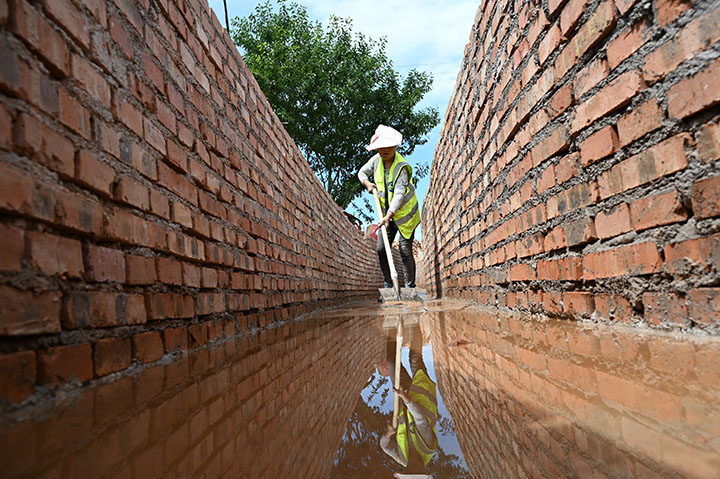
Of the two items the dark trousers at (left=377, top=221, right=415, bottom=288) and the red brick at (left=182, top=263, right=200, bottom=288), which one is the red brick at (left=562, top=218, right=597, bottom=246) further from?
the dark trousers at (left=377, top=221, right=415, bottom=288)

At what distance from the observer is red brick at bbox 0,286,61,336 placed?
2.72 ft

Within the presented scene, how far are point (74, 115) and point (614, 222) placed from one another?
57.5 inches

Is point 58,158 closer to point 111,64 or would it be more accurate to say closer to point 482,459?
point 111,64

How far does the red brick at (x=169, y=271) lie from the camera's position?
1462 millimetres

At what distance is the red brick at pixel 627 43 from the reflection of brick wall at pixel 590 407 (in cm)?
74

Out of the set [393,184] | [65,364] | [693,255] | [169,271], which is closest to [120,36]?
[169,271]

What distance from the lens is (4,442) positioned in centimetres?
69

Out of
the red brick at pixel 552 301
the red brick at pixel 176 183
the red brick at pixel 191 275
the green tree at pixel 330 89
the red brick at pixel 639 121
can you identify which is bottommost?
the red brick at pixel 552 301

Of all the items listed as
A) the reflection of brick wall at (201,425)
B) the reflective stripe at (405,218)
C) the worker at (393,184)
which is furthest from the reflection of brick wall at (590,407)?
the reflective stripe at (405,218)

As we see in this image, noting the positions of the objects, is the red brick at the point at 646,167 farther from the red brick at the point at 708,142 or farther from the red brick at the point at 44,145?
the red brick at the point at 44,145

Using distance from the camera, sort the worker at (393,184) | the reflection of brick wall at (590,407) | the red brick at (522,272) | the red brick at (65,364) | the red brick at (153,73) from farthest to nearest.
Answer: the worker at (393,184) < the red brick at (522,272) < the red brick at (153,73) < the red brick at (65,364) < the reflection of brick wall at (590,407)

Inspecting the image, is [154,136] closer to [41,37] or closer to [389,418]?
[41,37]

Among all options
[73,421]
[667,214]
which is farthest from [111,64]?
[667,214]

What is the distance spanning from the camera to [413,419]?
0.87m
